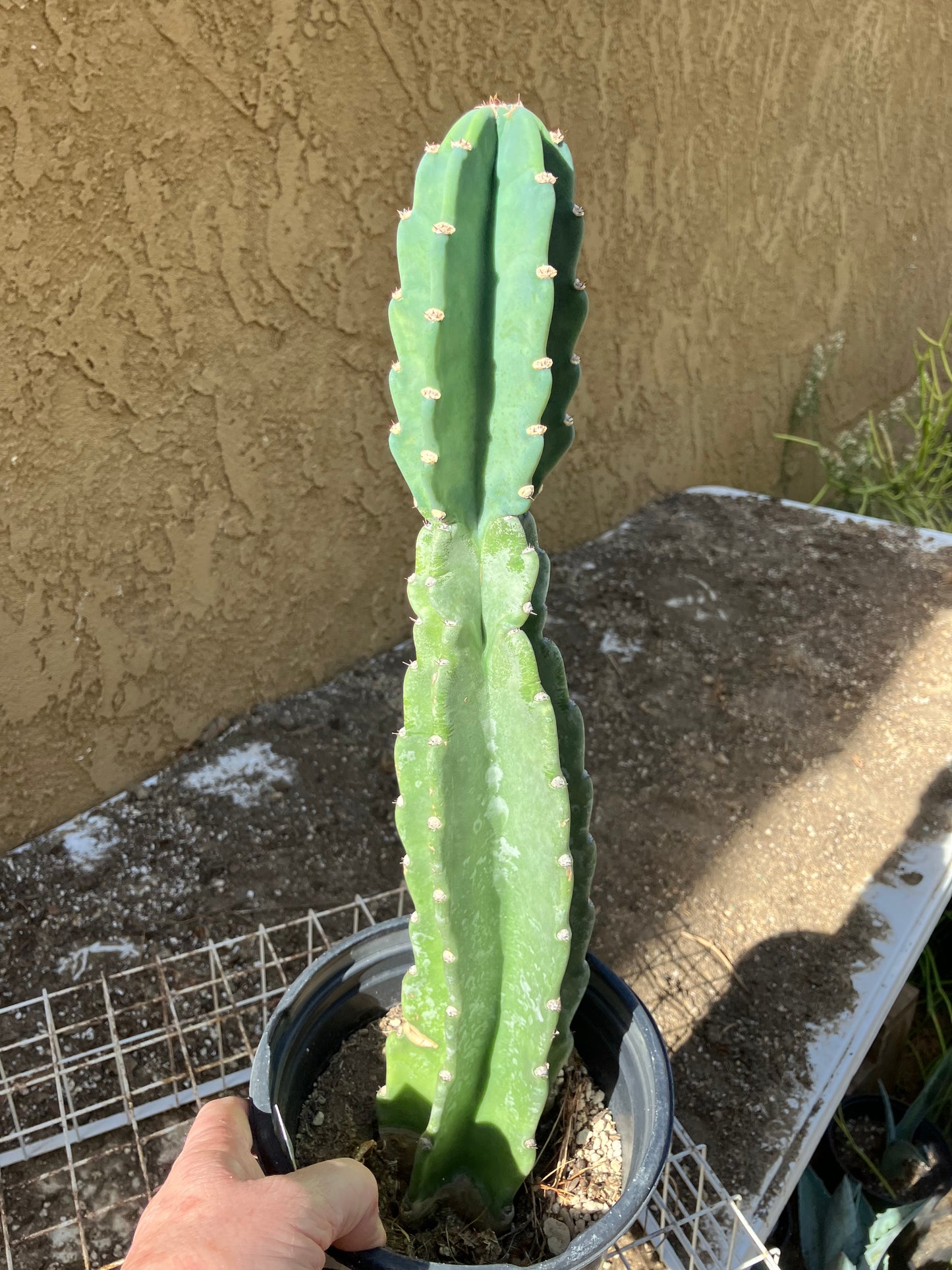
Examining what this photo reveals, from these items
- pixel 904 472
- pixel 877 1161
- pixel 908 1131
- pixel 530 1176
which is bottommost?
pixel 877 1161

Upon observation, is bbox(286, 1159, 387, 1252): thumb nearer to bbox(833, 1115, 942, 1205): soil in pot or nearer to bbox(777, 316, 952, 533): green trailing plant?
bbox(833, 1115, 942, 1205): soil in pot

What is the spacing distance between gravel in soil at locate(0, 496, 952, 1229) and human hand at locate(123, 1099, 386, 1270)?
2.23 feet

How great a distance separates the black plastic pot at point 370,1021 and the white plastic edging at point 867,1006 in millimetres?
403

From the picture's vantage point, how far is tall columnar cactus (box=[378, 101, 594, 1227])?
68cm

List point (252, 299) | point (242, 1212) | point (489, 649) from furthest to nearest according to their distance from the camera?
point (252, 299) < point (489, 649) < point (242, 1212)

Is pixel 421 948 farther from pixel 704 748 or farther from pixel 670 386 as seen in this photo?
pixel 670 386

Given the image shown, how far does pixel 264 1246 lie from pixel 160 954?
0.91 meters

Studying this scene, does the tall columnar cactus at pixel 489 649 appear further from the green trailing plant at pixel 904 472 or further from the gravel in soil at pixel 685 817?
the green trailing plant at pixel 904 472

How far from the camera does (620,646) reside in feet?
7.47

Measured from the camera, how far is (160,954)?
4.76 ft

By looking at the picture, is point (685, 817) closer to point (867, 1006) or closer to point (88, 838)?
point (867, 1006)

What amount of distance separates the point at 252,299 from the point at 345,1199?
1471 millimetres

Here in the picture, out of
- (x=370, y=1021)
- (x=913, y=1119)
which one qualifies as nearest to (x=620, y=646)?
(x=913, y=1119)

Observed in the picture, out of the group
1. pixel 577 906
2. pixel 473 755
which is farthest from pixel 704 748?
pixel 473 755
